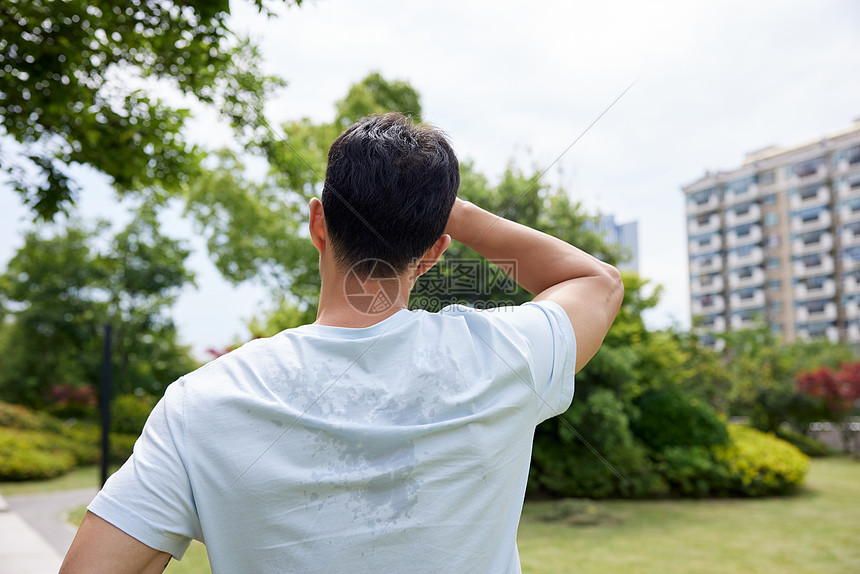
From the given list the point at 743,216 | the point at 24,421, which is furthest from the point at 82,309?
the point at 743,216

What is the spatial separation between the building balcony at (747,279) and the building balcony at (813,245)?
3.26 m

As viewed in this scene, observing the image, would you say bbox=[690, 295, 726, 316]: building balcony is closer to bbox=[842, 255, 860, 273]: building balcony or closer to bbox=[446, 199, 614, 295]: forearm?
bbox=[842, 255, 860, 273]: building balcony

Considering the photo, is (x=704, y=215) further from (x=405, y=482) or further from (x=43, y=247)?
(x=405, y=482)

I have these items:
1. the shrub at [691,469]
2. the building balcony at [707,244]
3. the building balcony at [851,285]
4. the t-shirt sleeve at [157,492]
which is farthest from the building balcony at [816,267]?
the t-shirt sleeve at [157,492]

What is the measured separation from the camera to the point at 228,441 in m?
0.79

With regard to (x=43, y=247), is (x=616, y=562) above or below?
below

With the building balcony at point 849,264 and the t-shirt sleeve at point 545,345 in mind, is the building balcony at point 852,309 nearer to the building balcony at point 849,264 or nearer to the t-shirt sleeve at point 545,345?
the building balcony at point 849,264

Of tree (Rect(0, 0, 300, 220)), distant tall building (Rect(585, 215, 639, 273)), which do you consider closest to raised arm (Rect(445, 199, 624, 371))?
tree (Rect(0, 0, 300, 220))

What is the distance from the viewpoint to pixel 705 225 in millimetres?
54812

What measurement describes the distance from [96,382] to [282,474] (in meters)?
18.5

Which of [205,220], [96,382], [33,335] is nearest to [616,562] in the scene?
[205,220]

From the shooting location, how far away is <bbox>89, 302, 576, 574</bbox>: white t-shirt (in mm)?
777

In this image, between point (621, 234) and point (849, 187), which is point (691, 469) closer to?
point (621, 234)

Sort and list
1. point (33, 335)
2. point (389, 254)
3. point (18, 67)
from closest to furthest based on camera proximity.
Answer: point (389, 254) → point (18, 67) → point (33, 335)
